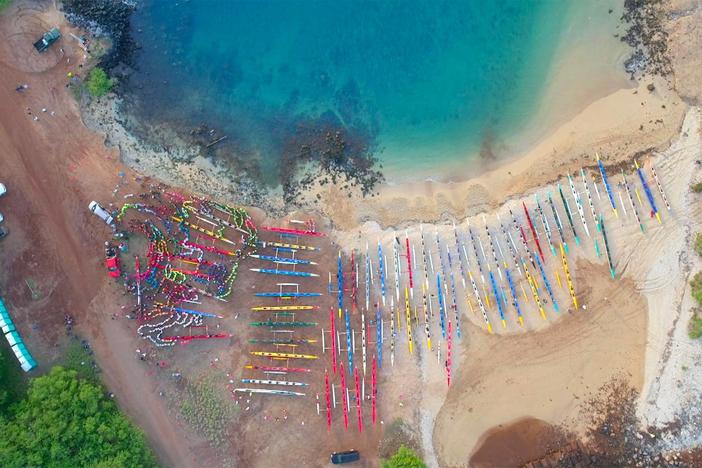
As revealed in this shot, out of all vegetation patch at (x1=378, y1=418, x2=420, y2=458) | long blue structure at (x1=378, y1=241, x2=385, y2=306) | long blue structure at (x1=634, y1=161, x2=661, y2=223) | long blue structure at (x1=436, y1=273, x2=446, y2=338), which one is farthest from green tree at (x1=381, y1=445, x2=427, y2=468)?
long blue structure at (x1=634, y1=161, x2=661, y2=223)

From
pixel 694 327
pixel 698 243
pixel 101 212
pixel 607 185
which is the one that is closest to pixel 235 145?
pixel 101 212

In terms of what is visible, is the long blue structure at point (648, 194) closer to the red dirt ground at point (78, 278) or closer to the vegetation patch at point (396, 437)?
the vegetation patch at point (396, 437)

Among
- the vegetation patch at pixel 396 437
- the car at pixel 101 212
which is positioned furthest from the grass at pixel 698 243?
the car at pixel 101 212

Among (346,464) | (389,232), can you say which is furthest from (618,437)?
(389,232)

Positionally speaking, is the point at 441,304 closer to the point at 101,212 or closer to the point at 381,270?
the point at 381,270

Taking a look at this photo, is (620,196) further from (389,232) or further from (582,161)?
(389,232)

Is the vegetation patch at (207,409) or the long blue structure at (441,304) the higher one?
the long blue structure at (441,304)
